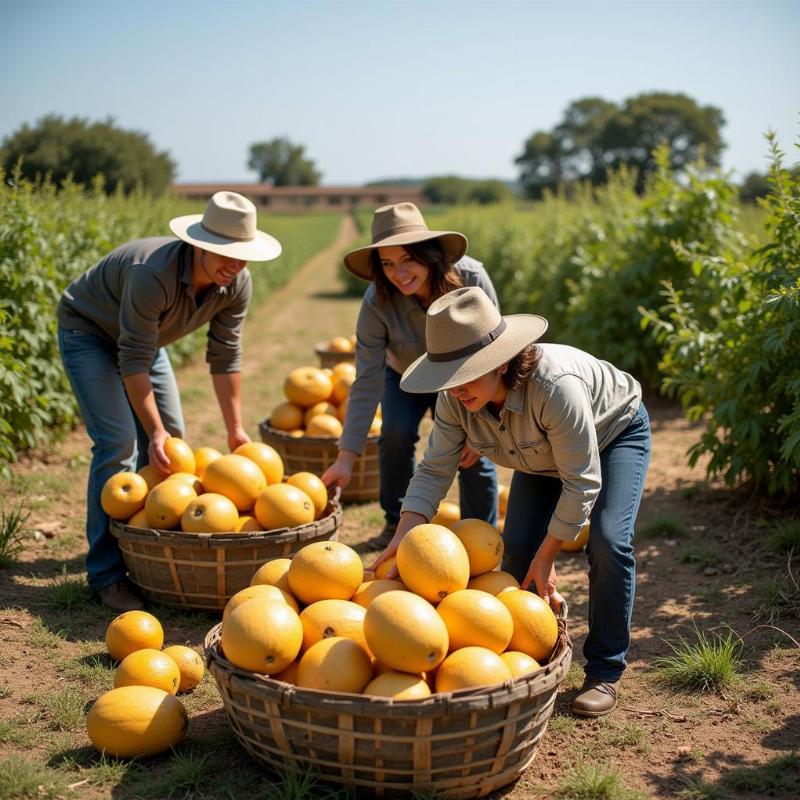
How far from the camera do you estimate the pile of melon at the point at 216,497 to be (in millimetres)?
4395

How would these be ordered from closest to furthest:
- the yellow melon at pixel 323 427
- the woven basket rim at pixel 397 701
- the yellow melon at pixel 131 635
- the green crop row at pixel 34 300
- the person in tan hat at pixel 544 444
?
the woven basket rim at pixel 397 701 < the person in tan hat at pixel 544 444 < the yellow melon at pixel 131 635 < the yellow melon at pixel 323 427 < the green crop row at pixel 34 300

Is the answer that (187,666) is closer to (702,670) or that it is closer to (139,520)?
(139,520)

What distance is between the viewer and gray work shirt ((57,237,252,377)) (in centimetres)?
452

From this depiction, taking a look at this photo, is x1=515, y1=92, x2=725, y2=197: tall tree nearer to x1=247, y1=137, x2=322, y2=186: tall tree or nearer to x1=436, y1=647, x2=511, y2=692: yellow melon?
x1=247, y1=137, x2=322, y2=186: tall tree

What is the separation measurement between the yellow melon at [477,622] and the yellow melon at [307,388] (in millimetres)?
3985

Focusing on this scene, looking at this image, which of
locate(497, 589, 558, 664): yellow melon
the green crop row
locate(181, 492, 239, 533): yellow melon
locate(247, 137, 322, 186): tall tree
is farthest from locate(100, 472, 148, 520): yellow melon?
locate(247, 137, 322, 186): tall tree

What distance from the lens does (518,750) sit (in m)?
2.95

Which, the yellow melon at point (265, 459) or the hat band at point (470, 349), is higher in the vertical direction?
Answer: the hat band at point (470, 349)

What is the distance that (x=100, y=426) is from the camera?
473 cm

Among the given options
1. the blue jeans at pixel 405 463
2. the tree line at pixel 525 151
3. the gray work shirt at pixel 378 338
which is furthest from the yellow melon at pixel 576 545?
the tree line at pixel 525 151

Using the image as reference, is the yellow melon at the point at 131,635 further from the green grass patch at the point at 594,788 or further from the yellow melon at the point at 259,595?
the green grass patch at the point at 594,788

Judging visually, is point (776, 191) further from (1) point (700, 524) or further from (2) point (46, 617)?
(2) point (46, 617)

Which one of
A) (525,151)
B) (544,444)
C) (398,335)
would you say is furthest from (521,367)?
(525,151)

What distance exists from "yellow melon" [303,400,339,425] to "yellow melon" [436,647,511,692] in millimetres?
4014
